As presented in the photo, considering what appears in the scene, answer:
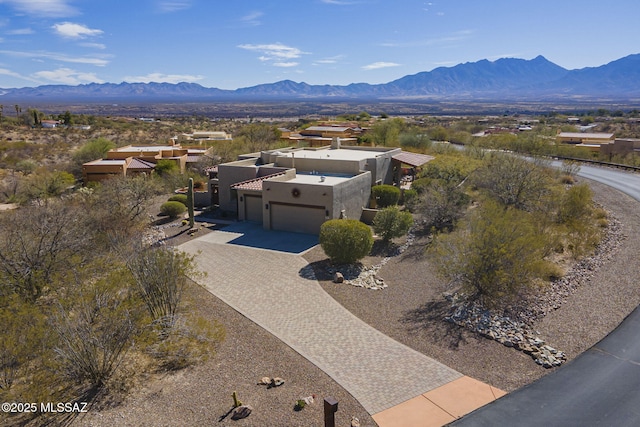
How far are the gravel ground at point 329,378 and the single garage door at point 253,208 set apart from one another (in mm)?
11277

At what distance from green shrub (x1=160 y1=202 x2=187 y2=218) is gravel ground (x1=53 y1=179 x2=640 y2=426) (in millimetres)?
13235

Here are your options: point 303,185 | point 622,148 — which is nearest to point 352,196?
point 303,185

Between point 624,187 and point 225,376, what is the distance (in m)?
33.6

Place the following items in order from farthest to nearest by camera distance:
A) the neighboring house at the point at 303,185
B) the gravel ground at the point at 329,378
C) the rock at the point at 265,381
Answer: the neighboring house at the point at 303,185, the rock at the point at 265,381, the gravel ground at the point at 329,378

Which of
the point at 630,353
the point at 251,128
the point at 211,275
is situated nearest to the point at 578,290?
the point at 630,353

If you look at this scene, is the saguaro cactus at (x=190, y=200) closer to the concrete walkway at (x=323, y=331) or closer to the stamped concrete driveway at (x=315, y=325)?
the stamped concrete driveway at (x=315, y=325)

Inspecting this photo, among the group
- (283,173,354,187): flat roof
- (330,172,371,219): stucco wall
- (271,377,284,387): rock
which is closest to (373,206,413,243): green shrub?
(330,172,371,219): stucco wall

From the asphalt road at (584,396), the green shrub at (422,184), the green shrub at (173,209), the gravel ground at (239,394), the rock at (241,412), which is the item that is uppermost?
the green shrub at (422,184)

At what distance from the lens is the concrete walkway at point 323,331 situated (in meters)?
11.7

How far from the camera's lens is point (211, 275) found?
19844mm

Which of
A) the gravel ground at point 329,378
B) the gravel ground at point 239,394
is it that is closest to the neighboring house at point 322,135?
the gravel ground at point 329,378

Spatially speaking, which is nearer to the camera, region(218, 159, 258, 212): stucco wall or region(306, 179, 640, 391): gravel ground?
region(306, 179, 640, 391): gravel ground

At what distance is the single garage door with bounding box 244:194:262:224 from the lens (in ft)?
95.6

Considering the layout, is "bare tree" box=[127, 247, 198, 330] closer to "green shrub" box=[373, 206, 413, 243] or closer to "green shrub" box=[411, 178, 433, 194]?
"green shrub" box=[373, 206, 413, 243]
